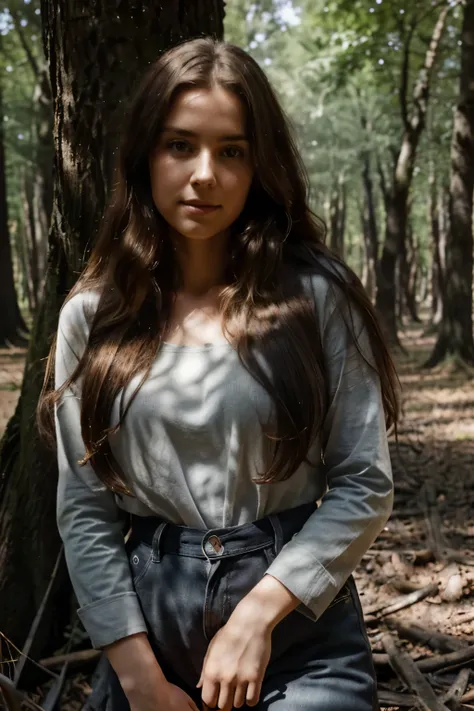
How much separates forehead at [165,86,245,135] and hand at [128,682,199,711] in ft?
4.75

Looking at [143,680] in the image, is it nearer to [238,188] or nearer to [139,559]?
[139,559]

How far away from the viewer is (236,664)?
1.85m

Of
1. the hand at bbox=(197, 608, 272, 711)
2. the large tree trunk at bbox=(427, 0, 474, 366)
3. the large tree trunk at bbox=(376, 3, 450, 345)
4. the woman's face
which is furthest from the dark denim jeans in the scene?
the large tree trunk at bbox=(376, 3, 450, 345)

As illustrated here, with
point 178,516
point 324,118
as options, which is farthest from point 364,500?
point 324,118

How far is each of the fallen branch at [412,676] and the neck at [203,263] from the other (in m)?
1.88

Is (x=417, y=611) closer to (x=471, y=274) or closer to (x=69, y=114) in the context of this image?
(x=69, y=114)

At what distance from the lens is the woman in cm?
196

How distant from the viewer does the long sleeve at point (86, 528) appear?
2.04 m

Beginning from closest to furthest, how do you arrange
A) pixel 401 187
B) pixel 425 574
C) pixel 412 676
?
1. pixel 412 676
2. pixel 425 574
3. pixel 401 187

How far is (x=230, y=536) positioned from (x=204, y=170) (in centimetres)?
96

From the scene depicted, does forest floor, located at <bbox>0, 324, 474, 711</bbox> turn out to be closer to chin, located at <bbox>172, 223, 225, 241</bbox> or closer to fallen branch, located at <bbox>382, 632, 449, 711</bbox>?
fallen branch, located at <bbox>382, 632, 449, 711</bbox>

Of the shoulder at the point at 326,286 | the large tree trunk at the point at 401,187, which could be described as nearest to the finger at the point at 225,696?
the shoulder at the point at 326,286

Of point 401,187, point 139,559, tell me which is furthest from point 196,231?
point 401,187

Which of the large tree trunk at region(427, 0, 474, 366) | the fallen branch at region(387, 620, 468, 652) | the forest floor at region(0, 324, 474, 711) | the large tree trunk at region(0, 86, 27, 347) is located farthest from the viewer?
the large tree trunk at region(0, 86, 27, 347)
